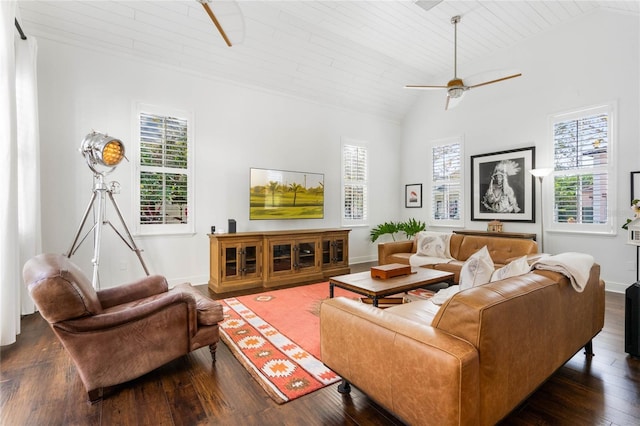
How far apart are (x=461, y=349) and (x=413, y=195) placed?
5884mm

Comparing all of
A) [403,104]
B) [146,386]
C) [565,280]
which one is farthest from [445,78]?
[146,386]

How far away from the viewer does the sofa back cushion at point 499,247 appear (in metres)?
4.08

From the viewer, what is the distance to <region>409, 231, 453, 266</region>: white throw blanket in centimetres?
450

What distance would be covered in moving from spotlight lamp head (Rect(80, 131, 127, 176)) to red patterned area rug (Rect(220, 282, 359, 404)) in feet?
6.76

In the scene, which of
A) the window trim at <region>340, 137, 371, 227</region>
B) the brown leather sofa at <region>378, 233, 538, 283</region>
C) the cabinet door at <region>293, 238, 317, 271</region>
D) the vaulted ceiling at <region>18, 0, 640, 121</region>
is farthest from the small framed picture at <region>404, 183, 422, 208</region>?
the cabinet door at <region>293, 238, 317, 271</region>

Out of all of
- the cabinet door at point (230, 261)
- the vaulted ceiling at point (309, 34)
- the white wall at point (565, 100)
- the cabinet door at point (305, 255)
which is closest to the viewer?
the vaulted ceiling at point (309, 34)

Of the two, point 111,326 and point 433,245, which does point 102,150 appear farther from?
point 433,245

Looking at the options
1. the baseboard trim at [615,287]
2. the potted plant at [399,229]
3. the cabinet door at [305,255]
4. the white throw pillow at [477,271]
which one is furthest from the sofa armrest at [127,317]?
the baseboard trim at [615,287]

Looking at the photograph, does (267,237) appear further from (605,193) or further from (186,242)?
(605,193)

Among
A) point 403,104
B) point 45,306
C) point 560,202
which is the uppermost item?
point 403,104

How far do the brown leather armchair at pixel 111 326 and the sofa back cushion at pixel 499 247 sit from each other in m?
3.76

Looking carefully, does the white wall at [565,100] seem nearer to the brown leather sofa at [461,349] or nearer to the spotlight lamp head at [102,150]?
the brown leather sofa at [461,349]

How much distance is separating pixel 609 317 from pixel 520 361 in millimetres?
2702

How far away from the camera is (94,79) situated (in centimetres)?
390
